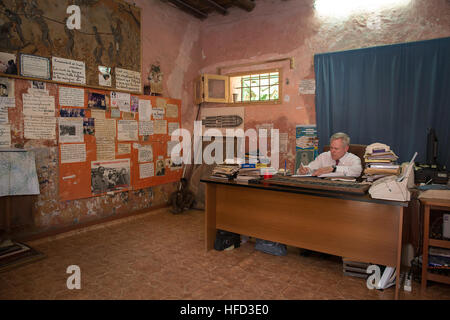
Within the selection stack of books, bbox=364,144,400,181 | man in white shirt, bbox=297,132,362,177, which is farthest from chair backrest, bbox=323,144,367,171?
stack of books, bbox=364,144,400,181

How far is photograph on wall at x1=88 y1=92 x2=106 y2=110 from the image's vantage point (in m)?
3.89

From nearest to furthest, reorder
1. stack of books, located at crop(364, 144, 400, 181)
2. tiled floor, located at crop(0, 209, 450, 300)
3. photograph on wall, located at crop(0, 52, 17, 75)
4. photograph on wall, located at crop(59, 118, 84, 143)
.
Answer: tiled floor, located at crop(0, 209, 450, 300) → stack of books, located at crop(364, 144, 400, 181) → photograph on wall, located at crop(0, 52, 17, 75) → photograph on wall, located at crop(59, 118, 84, 143)

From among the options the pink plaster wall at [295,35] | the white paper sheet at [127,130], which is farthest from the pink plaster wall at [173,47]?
the white paper sheet at [127,130]

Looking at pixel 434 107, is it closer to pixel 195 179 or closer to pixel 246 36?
pixel 246 36

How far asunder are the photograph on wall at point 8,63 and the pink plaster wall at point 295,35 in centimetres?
318

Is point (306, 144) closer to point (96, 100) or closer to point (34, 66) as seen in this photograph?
point (96, 100)

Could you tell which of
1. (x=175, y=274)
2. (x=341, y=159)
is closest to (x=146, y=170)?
(x=175, y=274)

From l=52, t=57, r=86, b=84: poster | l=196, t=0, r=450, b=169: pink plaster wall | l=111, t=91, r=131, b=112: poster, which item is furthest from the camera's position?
l=111, t=91, r=131, b=112: poster

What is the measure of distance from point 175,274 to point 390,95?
347cm

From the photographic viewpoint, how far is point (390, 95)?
12.6 ft

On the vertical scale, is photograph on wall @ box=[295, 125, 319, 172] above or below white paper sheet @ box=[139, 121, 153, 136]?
below

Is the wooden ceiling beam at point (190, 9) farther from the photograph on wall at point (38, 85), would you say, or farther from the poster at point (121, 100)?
the photograph on wall at point (38, 85)

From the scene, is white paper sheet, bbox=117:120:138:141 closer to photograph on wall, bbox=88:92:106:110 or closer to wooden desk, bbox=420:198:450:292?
photograph on wall, bbox=88:92:106:110
